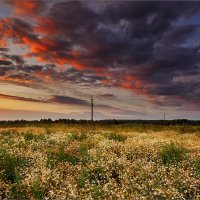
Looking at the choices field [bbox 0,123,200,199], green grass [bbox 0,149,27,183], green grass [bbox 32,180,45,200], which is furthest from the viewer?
green grass [bbox 0,149,27,183]

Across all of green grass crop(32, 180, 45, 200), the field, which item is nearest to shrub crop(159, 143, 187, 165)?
the field

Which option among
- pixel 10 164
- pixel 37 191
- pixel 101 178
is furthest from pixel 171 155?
pixel 37 191

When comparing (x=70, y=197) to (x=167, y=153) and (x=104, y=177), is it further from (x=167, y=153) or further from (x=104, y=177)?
(x=167, y=153)

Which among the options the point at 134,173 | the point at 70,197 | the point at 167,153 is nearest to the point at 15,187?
the point at 70,197

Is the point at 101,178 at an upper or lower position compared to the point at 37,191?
upper

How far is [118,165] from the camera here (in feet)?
45.6

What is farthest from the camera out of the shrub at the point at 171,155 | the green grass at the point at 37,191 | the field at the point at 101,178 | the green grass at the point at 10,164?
the shrub at the point at 171,155

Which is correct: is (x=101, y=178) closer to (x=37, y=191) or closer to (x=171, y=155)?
(x=37, y=191)

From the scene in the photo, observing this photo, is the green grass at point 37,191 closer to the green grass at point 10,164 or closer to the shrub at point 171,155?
the green grass at point 10,164

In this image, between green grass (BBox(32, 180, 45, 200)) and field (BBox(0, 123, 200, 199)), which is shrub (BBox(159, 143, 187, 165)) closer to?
field (BBox(0, 123, 200, 199))

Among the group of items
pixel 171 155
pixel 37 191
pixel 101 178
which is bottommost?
pixel 37 191

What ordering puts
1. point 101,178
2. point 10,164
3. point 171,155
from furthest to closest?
1. point 171,155
2. point 10,164
3. point 101,178

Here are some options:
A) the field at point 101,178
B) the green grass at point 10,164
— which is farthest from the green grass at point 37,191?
the green grass at point 10,164

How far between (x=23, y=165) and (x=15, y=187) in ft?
10.7
